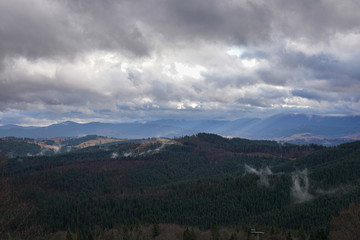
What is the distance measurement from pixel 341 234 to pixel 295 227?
102142 mm

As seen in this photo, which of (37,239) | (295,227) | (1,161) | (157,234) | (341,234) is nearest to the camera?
(1,161)

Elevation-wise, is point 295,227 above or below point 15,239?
below

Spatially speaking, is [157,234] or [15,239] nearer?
[15,239]

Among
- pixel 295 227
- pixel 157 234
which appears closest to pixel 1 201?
pixel 157 234


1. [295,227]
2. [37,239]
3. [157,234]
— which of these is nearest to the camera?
[37,239]

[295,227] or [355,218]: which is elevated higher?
[355,218]

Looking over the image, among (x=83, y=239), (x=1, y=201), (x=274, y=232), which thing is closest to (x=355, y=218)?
(x=274, y=232)

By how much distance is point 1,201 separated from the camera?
161ft

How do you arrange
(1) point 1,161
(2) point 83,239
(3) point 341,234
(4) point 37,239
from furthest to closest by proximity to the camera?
(2) point 83,239 < (3) point 341,234 < (4) point 37,239 < (1) point 1,161

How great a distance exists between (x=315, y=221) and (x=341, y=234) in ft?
355

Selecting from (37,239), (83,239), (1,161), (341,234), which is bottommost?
(83,239)

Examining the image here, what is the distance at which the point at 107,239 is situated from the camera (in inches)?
5768

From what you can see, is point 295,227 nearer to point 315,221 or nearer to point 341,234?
point 315,221

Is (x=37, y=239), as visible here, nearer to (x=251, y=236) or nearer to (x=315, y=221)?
(x=251, y=236)
